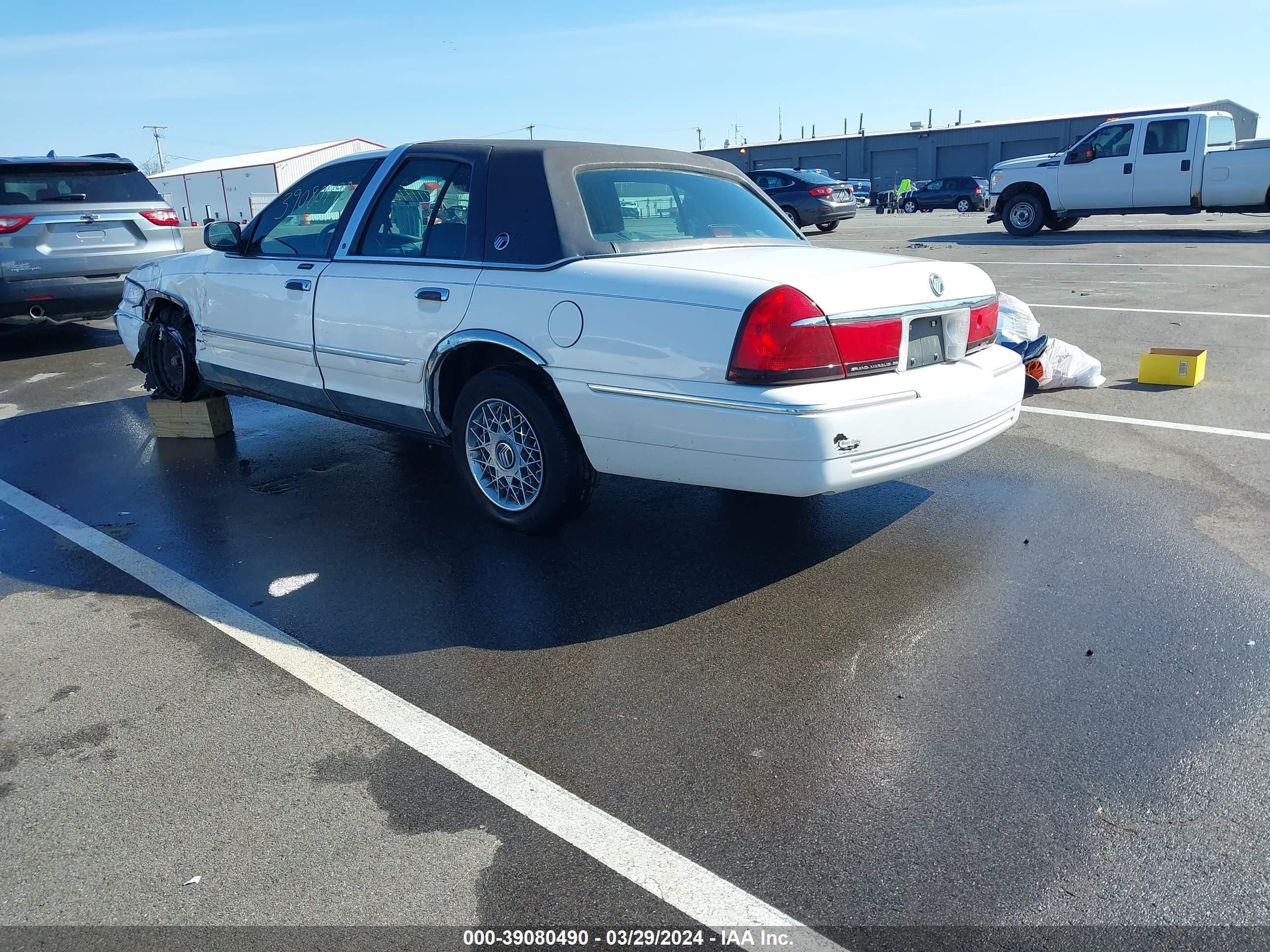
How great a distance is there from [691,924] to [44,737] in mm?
2110

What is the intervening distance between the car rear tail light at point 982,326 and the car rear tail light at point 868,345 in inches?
21.1

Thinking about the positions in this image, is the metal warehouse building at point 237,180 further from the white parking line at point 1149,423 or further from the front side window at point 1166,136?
the white parking line at point 1149,423

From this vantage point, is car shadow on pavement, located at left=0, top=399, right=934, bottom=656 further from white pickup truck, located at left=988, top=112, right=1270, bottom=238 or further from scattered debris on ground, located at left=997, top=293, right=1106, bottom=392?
white pickup truck, located at left=988, top=112, right=1270, bottom=238

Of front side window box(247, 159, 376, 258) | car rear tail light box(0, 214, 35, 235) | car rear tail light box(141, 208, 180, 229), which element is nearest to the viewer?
front side window box(247, 159, 376, 258)

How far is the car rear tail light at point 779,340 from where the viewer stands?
3623 millimetres

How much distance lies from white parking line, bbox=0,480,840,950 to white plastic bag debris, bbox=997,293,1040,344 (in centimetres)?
510

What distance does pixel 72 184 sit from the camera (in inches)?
380

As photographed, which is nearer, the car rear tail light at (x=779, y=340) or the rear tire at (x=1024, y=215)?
the car rear tail light at (x=779, y=340)

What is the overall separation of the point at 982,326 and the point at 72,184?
28.7ft

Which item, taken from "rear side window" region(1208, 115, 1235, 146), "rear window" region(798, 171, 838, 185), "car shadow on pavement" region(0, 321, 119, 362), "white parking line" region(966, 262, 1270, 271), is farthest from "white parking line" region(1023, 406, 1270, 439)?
"rear window" region(798, 171, 838, 185)

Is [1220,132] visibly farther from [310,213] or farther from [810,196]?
[310,213]

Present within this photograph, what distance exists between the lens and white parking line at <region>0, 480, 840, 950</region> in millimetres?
2355

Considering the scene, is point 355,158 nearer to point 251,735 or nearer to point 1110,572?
point 251,735

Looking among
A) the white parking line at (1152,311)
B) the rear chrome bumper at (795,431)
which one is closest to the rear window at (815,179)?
the white parking line at (1152,311)
